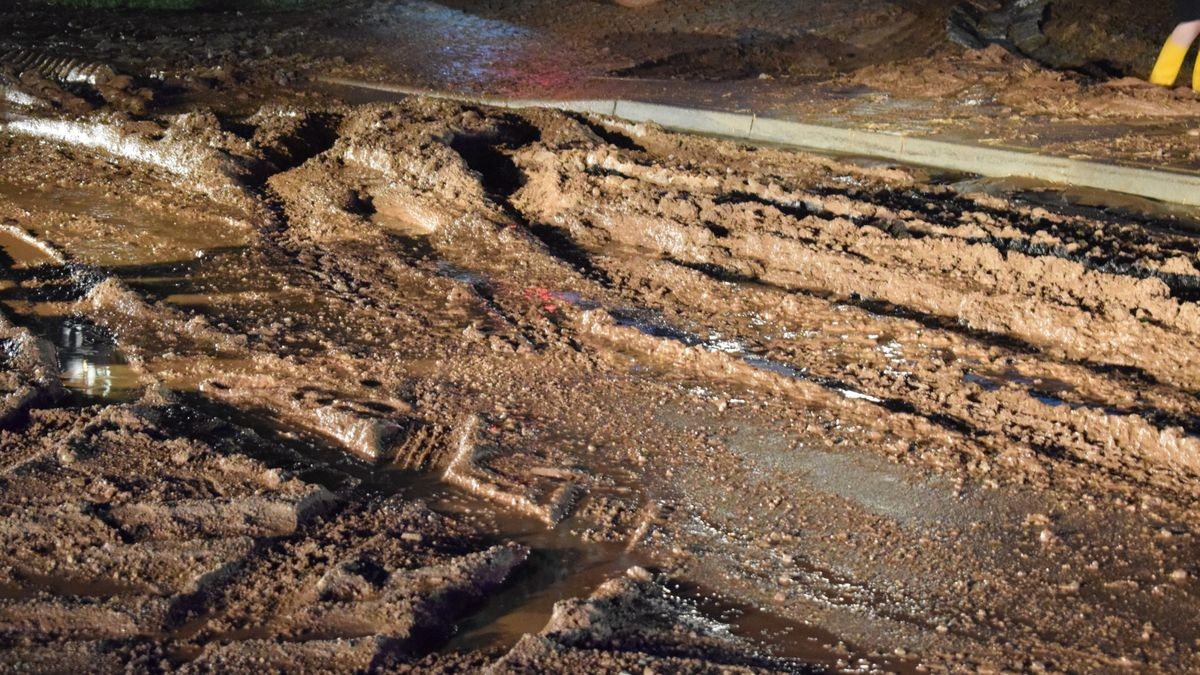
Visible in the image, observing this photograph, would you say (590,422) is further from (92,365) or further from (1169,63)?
(1169,63)

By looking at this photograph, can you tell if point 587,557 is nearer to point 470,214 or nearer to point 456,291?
point 456,291

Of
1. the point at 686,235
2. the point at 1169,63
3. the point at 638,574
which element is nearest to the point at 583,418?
the point at 638,574

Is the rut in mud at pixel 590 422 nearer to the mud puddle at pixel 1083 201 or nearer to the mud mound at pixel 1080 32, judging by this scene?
the mud puddle at pixel 1083 201

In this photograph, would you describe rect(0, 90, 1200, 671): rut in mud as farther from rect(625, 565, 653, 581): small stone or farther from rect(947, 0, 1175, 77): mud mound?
rect(947, 0, 1175, 77): mud mound

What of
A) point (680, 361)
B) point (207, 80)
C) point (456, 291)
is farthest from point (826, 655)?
point (207, 80)

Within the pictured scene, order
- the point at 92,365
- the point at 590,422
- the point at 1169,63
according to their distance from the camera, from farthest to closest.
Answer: the point at 1169,63
the point at 92,365
the point at 590,422

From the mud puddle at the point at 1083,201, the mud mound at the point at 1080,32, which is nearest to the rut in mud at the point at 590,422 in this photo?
the mud puddle at the point at 1083,201

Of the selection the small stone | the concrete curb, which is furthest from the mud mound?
the small stone
